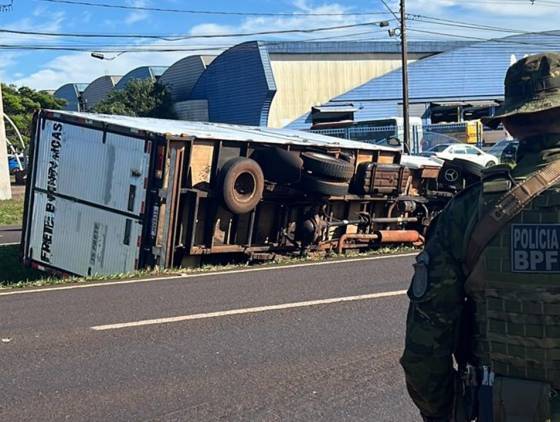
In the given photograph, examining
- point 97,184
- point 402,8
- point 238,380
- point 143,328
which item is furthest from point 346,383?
point 402,8

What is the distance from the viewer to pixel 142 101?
57.7 meters

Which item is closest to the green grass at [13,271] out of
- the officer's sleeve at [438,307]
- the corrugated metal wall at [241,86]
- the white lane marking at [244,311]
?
the white lane marking at [244,311]

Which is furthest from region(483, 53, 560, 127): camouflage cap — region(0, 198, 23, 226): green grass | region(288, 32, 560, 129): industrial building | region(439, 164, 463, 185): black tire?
region(288, 32, 560, 129): industrial building

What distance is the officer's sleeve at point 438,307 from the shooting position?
7.79 ft

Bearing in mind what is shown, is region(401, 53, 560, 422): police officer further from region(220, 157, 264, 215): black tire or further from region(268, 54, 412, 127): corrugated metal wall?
region(268, 54, 412, 127): corrugated metal wall

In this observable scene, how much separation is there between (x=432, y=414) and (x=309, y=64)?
51331mm

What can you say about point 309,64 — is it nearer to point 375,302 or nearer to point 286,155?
point 286,155

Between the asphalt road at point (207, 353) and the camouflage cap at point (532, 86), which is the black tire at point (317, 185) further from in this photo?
the camouflage cap at point (532, 86)

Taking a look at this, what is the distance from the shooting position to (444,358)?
2426 millimetres

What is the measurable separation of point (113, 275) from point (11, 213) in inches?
522

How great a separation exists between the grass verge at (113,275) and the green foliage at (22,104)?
134ft

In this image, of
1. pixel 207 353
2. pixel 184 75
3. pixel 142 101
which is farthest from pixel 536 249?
pixel 184 75

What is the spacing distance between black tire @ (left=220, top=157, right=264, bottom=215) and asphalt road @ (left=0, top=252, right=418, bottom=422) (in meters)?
1.70

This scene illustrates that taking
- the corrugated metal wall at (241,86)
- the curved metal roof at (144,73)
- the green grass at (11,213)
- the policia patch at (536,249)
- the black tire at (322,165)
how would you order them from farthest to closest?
the curved metal roof at (144,73)
the corrugated metal wall at (241,86)
the green grass at (11,213)
the black tire at (322,165)
the policia patch at (536,249)
